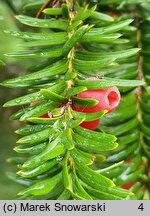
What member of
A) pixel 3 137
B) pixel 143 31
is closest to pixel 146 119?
pixel 143 31

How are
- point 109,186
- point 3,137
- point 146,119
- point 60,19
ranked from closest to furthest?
point 109,186, point 60,19, point 146,119, point 3,137

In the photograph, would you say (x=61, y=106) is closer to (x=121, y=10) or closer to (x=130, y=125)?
(x=130, y=125)

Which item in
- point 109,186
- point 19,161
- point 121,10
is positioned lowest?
point 19,161
